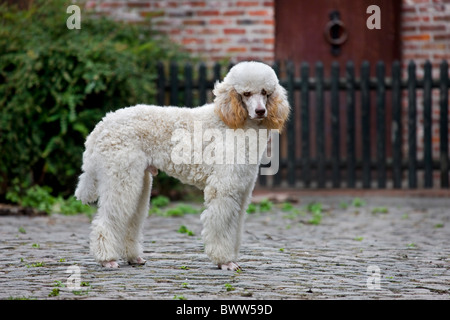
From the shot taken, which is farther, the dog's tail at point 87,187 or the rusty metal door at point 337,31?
the rusty metal door at point 337,31

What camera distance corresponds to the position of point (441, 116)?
10938mm

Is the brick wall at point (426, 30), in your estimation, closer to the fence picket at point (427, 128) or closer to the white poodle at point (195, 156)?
the fence picket at point (427, 128)

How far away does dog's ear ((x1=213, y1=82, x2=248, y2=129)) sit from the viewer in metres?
5.24

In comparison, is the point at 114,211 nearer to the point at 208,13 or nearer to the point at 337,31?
the point at 208,13

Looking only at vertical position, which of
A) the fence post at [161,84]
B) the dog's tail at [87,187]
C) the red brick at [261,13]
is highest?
the red brick at [261,13]

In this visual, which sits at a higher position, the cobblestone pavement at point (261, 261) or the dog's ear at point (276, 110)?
the dog's ear at point (276, 110)

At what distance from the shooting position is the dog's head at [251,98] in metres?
5.17

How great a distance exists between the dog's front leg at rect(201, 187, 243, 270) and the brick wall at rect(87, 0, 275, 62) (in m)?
7.02

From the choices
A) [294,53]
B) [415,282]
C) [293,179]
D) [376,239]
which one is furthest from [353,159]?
[415,282]

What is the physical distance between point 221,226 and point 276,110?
0.90m

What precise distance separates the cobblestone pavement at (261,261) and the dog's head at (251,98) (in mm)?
1077

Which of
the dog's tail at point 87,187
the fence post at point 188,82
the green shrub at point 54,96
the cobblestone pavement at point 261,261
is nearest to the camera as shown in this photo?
the cobblestone pavement at point 261,261

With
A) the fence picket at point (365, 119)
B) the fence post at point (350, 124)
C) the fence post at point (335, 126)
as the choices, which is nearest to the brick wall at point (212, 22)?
the fence post at point (335, 126)

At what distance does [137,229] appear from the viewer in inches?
220
